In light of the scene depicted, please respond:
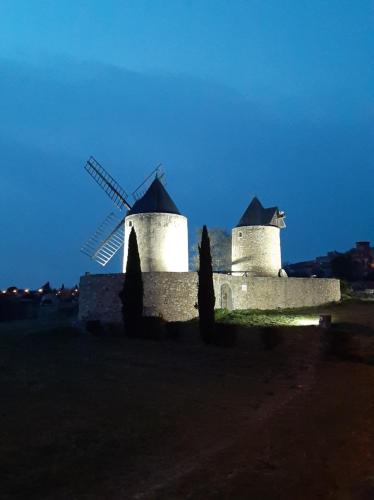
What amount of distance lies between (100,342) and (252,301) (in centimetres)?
847

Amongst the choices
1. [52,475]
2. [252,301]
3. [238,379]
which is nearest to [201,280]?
[252,301]

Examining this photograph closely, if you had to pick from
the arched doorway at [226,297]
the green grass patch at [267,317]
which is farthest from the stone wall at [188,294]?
the green grass patch at [267,317]

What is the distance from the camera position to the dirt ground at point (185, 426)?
6.27 m

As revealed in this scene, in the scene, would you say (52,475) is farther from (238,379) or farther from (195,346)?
(195,346)

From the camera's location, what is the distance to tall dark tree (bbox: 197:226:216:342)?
807 inches

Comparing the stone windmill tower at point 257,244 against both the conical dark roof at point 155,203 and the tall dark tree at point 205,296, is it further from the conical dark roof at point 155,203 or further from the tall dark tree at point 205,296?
the tall dark tree at point 205,296

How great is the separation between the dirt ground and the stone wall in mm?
5043

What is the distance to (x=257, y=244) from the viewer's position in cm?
2906

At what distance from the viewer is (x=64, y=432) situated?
861 cm

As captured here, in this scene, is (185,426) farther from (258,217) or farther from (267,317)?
(258,217)

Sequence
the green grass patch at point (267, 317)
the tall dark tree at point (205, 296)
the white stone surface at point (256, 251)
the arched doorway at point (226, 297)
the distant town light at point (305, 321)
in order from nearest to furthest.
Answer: the tall dark tree at point (205, 296) → the green grass patch at point (267, 317) → the distant town light at point (305, 321) → the arched doorway at point (226, 297) → the white stone surface at point (256, 251)

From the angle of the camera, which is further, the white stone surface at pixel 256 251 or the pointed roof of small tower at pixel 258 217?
the pointed roof of small tower at pixel 258 217

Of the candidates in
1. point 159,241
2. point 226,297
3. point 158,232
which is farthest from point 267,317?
point 158,232

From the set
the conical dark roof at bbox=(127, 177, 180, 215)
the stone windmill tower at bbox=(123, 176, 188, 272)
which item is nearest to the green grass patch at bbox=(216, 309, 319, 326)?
the stone windmill tower at bbox=(123, 176, 188, 272)
